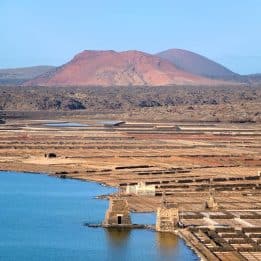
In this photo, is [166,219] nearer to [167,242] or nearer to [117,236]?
[117,236]

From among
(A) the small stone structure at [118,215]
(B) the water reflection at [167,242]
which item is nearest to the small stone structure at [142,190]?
(A) the small stone structure at [118,215]

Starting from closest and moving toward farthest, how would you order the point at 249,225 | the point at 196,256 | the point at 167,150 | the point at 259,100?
the point at 196,256 → the point at 249,225 → the point at 167,150 → the point at 259,100

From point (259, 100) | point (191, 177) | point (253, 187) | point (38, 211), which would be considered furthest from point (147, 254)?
point (259, 100)

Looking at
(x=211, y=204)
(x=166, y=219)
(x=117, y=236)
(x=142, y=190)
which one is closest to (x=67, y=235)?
(x=117, y=236)

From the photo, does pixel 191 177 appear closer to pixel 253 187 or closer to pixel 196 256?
pixel 253 187

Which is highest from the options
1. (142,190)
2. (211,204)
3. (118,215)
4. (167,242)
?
(118,215)

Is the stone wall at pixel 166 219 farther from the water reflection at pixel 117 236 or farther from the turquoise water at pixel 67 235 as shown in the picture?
the water reflection at pixel 117 236
